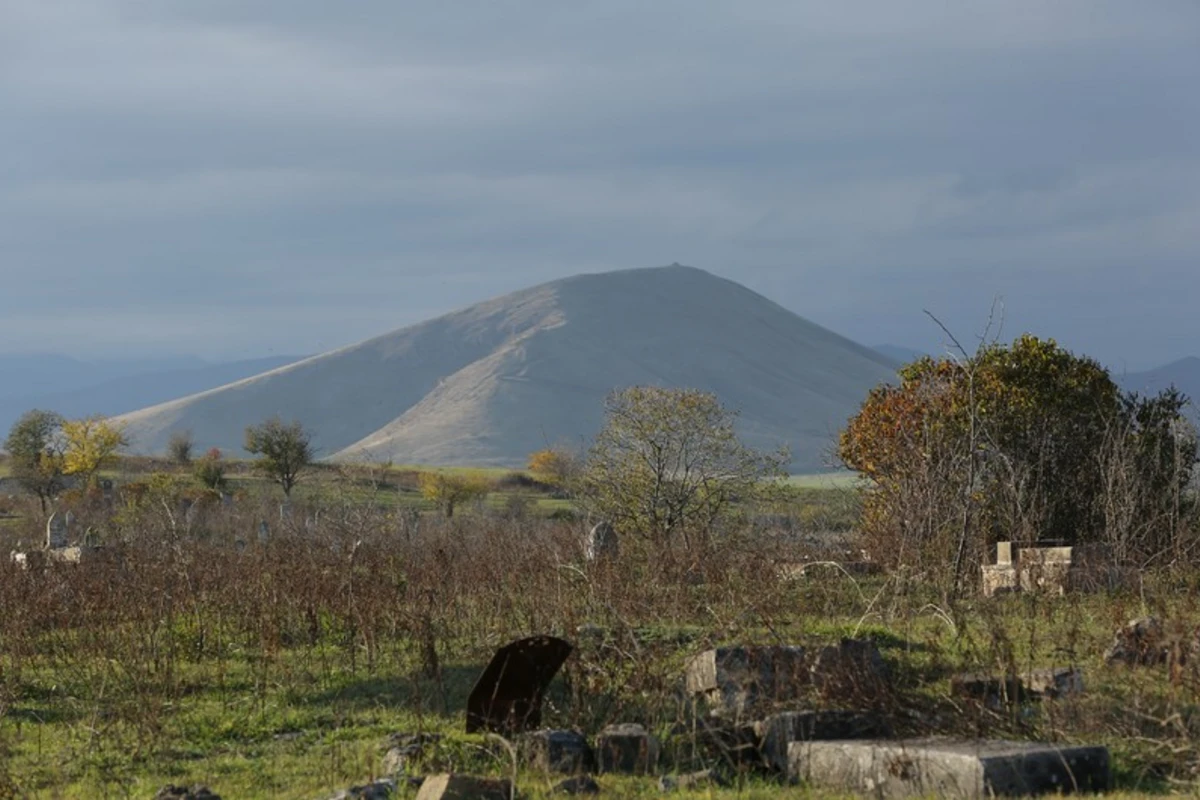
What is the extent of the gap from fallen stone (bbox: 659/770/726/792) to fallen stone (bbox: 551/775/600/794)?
1.51 ft

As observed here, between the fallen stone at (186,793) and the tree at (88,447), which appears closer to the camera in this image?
the fallen stone at (186,793)

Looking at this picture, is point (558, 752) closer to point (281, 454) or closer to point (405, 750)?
point (405, 750)

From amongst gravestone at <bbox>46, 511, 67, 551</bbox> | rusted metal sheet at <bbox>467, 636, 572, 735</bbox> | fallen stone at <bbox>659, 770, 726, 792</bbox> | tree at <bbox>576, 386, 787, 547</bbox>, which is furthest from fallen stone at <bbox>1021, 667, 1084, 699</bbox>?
gravestone at <bbox>46, 511, 67, 551</bbox>

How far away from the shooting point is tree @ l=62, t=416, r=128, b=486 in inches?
3157

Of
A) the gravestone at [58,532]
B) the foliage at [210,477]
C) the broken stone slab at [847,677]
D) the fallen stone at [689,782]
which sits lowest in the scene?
the fallen stone at [689,782]

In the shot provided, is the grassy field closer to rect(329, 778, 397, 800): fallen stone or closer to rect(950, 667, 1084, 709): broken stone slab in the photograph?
rect(950, 667, 1084, 709): broken stone slab

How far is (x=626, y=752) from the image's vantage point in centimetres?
1047

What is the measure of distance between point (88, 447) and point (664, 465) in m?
59.1

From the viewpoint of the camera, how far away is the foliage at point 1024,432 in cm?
2414

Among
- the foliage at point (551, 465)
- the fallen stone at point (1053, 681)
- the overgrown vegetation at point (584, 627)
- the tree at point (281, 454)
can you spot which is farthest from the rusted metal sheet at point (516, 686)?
the foliage at point (551, 465)

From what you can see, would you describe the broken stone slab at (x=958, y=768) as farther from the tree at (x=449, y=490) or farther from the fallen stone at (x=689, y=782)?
the tree at (x=449, y=490)

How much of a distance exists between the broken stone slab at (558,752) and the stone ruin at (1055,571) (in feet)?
31.2

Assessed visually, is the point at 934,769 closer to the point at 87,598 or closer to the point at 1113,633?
the point at 1113,633

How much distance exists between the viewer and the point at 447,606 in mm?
17719
